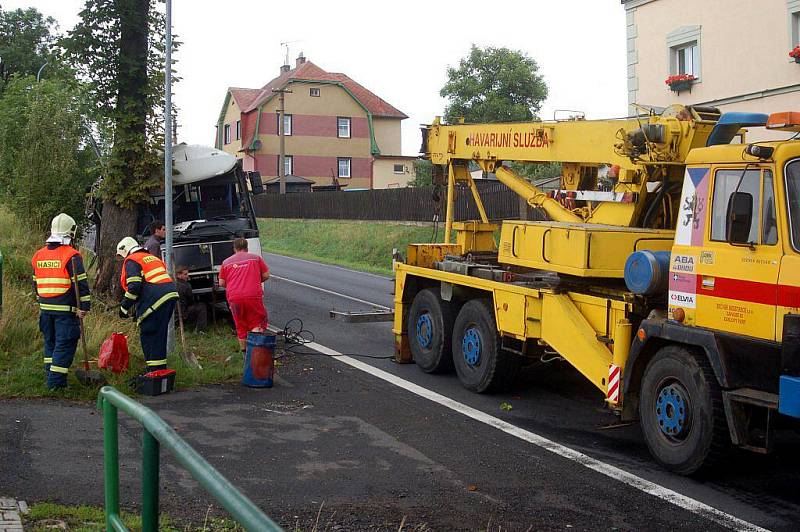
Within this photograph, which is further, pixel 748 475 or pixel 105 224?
pixel 105 224

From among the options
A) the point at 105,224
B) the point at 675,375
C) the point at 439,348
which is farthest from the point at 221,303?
the point at 675,375

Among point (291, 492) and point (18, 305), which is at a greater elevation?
point (18, 305)

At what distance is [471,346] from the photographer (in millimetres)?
10461

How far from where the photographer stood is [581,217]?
10.1 m

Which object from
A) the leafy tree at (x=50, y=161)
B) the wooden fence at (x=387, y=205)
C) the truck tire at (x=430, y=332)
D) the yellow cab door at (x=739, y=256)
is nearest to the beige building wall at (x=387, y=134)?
the wooden fence at (x=387, y=205)

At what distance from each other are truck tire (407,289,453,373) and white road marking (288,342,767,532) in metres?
0.50

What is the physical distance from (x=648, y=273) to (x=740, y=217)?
111 centimetres

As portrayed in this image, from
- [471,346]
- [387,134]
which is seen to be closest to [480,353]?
[471,346]

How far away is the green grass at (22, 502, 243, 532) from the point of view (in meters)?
5.50

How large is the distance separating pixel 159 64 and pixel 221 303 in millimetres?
3869

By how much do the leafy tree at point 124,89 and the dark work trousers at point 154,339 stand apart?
188 inches

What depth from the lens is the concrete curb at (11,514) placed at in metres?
5.37

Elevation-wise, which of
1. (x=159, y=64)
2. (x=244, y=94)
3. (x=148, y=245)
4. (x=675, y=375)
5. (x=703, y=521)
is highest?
(x=244, y=94)

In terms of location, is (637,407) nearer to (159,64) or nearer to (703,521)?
(703,521)
